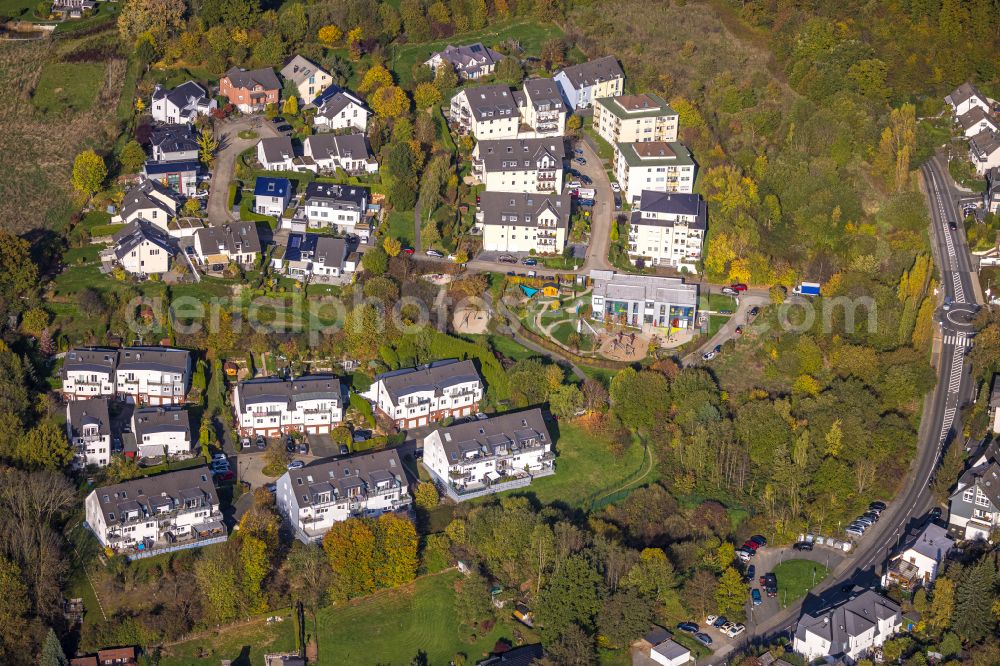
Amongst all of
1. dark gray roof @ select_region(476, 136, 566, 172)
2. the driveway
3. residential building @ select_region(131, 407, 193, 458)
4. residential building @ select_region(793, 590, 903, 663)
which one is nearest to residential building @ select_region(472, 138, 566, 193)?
dark gray roof @ select_region(476, 136, 566, 172)

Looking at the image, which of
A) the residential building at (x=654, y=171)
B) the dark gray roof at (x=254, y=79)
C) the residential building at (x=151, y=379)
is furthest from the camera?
the dark gray roof at (x=254, y=79)

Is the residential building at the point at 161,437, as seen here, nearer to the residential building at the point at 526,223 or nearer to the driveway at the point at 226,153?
the driveway at the point at 226,153

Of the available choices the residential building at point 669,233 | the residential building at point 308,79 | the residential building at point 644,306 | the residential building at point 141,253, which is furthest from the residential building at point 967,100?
the residential building at point 141,253

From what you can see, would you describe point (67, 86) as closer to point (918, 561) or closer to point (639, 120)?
point (639, 120)

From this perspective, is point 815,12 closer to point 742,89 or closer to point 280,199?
point 742,89

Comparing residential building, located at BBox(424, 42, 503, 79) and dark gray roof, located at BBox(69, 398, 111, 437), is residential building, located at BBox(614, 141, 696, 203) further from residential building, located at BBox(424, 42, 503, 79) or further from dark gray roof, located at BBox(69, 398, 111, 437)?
dark gray roof, located at BBox(69, 398, 111, 437)
